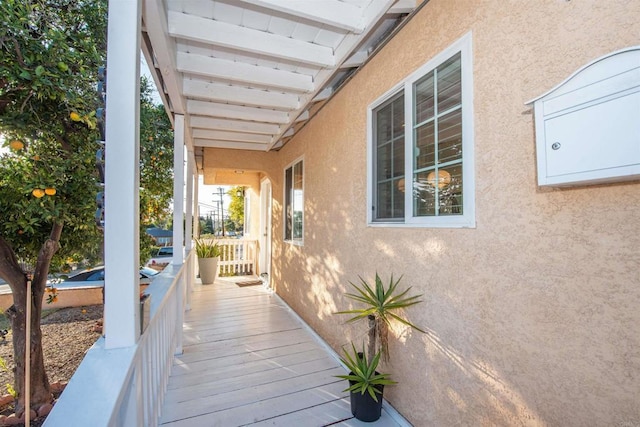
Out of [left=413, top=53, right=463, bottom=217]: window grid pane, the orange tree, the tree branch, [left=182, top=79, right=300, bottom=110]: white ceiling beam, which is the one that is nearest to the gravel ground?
the tree branch

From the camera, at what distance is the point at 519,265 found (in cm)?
133

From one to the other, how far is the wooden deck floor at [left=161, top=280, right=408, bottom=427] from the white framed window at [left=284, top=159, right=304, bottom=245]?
52.4 inches

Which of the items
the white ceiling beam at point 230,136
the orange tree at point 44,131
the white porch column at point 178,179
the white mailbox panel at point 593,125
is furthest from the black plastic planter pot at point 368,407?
the white ceiling beam at point 230,136

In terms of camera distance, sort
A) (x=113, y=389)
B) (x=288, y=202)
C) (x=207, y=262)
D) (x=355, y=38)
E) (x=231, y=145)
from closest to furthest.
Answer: (x=113, y=389) → (x=355, y=38) → (x=288, y=202) → (x=231, y=145) → (x=207, y=262)

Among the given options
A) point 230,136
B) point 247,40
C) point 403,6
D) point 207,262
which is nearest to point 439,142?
point 403,6

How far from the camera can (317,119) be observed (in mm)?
3826

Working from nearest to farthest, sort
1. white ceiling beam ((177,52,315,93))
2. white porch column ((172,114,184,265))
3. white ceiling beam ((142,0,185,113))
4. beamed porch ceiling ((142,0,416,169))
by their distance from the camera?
white ceiling beam ((142,0,185,113)), beamed porch ceiling ((142,0,416,169)), white ceiling beam ((177,52,315,93)), white porch column ((172,114,184,265))

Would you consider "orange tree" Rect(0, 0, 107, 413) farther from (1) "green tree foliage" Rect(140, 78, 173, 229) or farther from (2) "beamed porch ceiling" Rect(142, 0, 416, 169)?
(1) "green tree foliage" Rect(140, 78, 173, 229)

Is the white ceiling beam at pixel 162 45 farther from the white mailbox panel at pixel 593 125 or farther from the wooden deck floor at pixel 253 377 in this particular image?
the wooden deck floor at pixel 253 377

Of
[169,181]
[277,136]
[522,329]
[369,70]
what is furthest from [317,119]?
[522,329]

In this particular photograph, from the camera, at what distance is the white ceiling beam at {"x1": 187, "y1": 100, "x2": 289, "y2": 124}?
11.6 ft

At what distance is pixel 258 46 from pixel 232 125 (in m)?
→ 2.01

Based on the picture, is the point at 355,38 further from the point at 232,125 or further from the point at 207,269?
the point at 207,269

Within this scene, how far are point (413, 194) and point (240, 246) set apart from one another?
21.3ft
